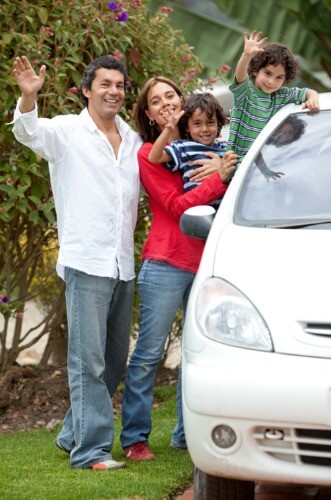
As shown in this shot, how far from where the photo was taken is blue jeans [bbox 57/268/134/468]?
5207 mm

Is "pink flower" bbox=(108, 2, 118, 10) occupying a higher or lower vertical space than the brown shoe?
higher

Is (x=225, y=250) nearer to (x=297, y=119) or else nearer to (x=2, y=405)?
(x=297, y=119)

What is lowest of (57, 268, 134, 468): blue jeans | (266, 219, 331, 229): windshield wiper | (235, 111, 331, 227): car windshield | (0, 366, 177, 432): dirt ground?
(0, 366, 177, 432): dirt ground

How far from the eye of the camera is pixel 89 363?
523cm

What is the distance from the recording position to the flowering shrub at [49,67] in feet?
21.4

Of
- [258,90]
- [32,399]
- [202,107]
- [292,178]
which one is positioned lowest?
[32,399]

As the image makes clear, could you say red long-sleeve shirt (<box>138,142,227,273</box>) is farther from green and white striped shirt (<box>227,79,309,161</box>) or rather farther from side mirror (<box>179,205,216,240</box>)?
side mirror (<box>179,205,216,240</box>)

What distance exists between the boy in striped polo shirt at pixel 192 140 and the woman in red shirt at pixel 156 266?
0.06 meters

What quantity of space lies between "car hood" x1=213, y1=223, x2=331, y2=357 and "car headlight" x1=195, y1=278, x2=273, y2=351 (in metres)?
0.03

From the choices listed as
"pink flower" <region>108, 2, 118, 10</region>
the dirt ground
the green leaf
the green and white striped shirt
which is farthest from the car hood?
the dirt ground

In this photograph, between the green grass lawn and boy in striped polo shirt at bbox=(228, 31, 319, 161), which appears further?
boy in striped polo shirt at bbox=(228, 31, 319, 161)

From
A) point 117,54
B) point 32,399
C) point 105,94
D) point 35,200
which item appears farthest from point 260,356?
point 32,399

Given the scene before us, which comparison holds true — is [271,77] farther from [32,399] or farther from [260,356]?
[32,399]

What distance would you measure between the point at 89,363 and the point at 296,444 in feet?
5.84
